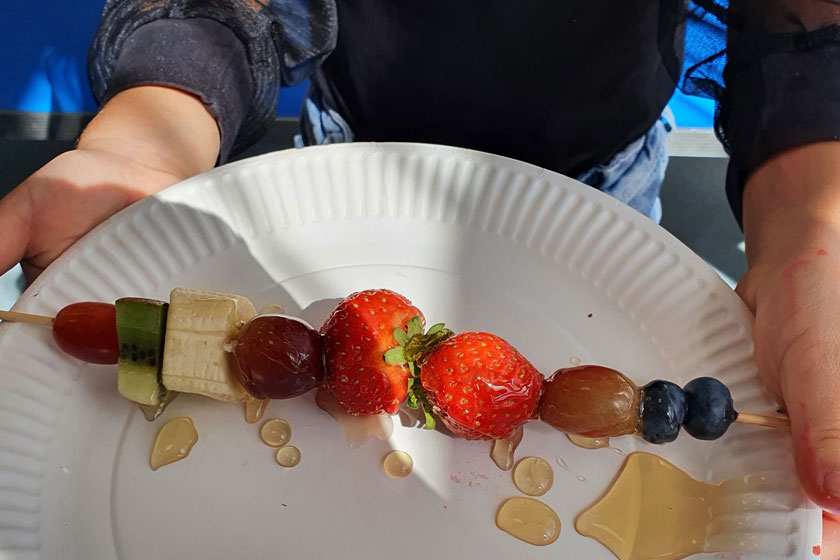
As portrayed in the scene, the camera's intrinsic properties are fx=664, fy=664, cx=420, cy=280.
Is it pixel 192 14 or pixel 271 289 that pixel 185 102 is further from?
pixel 271 289


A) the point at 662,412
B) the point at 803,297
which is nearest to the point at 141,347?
the point at 662,412

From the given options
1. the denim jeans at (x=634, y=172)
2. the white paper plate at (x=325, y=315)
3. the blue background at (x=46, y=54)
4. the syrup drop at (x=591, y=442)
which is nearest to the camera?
the white paper plate at (x=325, y=315)

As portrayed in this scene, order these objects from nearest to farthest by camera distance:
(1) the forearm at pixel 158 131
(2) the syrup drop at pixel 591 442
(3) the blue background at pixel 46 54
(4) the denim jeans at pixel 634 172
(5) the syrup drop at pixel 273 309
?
1. (2) the syrup drop at pixel 591 442
2. (5) the syrup drop at pixel 273 309
3. (1) the forearm at pixel 158 131
4. (4) the denim jeans at pixel 634 172
5. (3) the blue background at pixel 46 54

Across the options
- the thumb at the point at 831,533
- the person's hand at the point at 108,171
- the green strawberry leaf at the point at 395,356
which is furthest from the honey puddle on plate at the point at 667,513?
the person's hand at the point at 108,171

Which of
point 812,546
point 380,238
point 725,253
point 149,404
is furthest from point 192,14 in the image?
point 725,253

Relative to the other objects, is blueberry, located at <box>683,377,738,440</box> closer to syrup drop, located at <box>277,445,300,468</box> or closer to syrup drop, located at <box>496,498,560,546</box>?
syrup drop, located at <box>496,498,560,546</box>

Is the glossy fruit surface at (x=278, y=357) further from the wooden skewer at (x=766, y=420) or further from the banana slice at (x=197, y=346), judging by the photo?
the wooden skewer at (x=766, y=420)

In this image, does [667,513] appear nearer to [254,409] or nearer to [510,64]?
[254,409]
